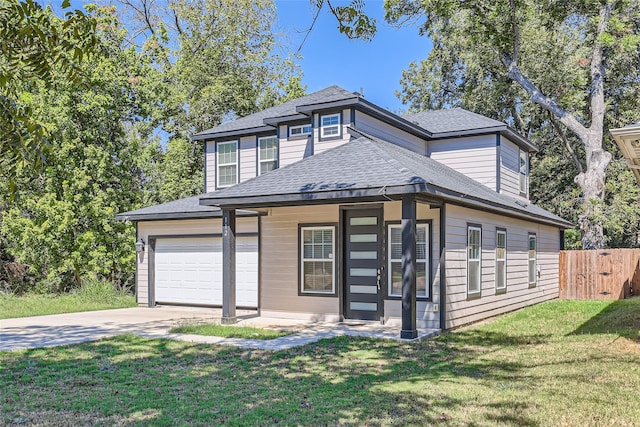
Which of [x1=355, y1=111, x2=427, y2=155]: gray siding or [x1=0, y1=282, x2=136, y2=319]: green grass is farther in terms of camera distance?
[x1=0, y1=282, x2=136, y2=319]: green grass

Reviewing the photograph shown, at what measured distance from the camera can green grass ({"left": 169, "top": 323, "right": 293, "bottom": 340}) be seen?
31.2 ft


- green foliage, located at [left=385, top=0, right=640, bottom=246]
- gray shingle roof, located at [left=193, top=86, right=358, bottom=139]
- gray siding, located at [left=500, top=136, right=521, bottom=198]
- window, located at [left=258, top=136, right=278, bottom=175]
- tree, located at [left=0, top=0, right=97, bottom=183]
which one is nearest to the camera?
tree, located at [left=0, top=0, right=97, bottom=183]

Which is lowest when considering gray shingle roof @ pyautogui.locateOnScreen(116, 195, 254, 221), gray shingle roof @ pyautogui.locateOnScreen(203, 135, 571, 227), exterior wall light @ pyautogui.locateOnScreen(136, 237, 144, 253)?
exterior wall light @ pyautogui.locateOnScreen(136, 237, 144, 253)

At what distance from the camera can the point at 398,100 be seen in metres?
28.9

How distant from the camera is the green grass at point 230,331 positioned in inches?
375

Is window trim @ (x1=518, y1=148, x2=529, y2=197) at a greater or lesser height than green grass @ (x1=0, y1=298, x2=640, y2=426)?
greater

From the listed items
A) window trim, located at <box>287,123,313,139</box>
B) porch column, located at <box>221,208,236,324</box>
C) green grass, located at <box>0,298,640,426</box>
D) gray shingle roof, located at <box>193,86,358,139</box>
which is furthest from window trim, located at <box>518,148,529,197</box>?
porch column, located at <box>221,208,236,324</box>

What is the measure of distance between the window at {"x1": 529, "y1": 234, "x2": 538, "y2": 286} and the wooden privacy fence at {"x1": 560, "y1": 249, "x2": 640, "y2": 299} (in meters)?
2.90

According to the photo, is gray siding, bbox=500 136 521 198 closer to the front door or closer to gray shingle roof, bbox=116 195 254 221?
the front door

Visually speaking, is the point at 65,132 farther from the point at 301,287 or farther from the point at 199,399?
the point at 199,399

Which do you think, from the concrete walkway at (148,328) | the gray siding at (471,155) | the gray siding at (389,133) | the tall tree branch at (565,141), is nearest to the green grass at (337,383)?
the concrete walkway at (148,328)

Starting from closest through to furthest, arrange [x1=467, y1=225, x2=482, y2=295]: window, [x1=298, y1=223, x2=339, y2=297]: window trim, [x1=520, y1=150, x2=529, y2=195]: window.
A: [x1=467, y1=225, x2=482, y2=295]: window, [x1=298, y1=223, x2=339, y2=297]: window trim, [x1=520, y1=150, x2=529, y2=195]: window

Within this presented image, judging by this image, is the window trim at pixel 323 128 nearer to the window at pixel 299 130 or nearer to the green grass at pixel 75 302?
the window at pixel 299 130

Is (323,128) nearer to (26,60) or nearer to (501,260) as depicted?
(501,260)
